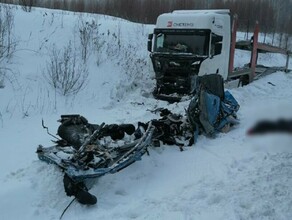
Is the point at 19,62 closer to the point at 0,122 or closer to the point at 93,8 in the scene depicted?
the point at 0,122

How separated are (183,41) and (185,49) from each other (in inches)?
11.1

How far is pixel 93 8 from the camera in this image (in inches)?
989

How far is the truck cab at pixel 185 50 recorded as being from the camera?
10.2 m

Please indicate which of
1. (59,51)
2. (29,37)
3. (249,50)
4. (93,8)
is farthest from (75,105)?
(93,8)

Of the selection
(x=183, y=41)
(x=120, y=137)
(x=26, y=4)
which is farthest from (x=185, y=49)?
(x=26, y=4)

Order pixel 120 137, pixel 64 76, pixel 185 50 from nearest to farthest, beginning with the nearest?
pixel 120 137 < pixel 64 76 < pixel 185 50

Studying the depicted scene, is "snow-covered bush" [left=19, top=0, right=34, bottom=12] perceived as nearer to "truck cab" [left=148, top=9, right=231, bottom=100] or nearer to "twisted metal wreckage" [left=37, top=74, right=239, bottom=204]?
"truck cab" [left=148, top=9, right=231, bottom=100]

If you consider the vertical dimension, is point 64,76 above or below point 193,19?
below

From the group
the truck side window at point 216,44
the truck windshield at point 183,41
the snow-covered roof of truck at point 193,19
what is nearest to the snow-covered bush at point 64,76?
the truck windshield at point 183,41

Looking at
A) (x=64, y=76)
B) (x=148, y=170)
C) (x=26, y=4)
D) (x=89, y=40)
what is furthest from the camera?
(x=26, y=4)

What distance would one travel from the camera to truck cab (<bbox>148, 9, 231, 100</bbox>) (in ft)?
33.4

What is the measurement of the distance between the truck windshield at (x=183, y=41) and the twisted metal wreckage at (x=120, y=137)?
302cm

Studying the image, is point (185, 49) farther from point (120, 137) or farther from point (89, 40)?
point (120, 137)

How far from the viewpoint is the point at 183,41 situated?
1052cm
